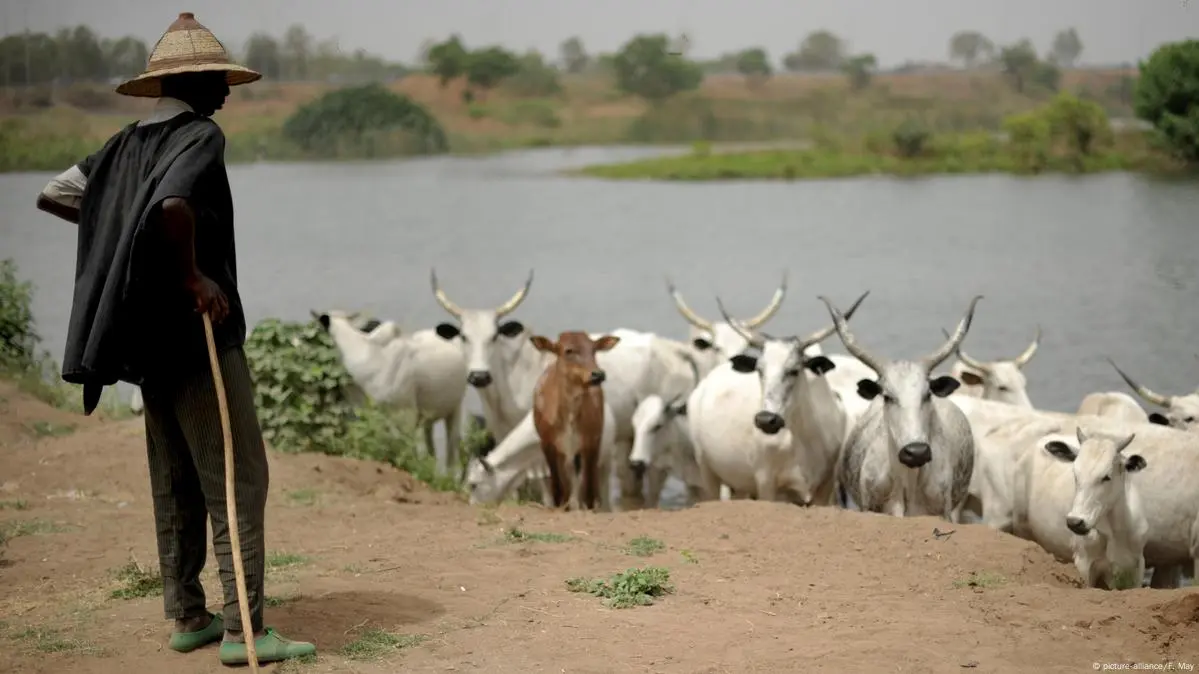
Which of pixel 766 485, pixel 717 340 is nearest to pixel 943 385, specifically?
pixel 766 485

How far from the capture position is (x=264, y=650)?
5.32m

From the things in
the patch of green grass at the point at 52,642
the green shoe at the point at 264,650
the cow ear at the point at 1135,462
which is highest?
the green shoe at the point at 264,650

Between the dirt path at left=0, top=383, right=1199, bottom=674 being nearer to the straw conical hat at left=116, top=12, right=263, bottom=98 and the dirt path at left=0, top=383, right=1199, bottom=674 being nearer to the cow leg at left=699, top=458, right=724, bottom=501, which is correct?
the straw conical hat at left=116, top=12, right=263, bottom=98

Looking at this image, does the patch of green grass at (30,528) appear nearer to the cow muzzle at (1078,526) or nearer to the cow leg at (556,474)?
the cow leg at (556,474)

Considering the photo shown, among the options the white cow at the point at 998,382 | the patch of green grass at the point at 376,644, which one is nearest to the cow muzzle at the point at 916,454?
the white cow at the point at 998,382

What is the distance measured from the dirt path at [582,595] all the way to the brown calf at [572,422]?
142cm

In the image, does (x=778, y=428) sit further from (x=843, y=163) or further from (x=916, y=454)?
(x=843, y=163)

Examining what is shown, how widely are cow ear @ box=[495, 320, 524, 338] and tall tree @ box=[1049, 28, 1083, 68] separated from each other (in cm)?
828

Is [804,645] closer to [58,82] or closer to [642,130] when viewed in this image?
[58,82]

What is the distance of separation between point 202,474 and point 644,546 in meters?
2.85

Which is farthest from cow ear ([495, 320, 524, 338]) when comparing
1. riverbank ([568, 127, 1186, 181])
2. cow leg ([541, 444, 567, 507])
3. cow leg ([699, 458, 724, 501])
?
riverbank ([568, 127, 1186, 181])

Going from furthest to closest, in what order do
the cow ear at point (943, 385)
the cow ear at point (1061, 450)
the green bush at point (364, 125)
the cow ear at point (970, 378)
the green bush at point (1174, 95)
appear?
the green bush at point (364, 125) → the green bush at point (1174, 95) → the cow ear at point (970, 378) → the cow ear at point (943, 385) → the cow ear at point (1061, 450)

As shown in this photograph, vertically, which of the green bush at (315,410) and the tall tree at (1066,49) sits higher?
the tall tree at (1066,49)

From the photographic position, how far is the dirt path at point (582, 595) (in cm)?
558
